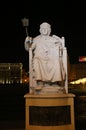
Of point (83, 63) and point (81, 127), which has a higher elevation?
point (83, 63)

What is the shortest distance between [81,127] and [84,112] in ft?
11.1

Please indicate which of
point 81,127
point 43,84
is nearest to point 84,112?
point 81,127

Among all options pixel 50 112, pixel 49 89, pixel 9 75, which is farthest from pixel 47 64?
pixel 9 75

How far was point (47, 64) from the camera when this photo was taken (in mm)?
7727

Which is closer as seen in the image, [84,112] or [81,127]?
[81,127]

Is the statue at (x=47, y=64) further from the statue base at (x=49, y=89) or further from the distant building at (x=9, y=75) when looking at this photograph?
the distant building at (x=9, y=75)

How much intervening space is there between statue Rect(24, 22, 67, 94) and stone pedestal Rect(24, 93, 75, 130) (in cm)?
29

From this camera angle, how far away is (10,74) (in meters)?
77.3

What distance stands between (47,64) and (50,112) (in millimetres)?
1128

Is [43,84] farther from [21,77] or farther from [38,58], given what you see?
[21,77]

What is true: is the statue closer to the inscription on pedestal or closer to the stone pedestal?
the stone pedestal

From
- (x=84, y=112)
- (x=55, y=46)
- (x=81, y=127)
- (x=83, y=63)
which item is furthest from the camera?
(x=83, y=63)

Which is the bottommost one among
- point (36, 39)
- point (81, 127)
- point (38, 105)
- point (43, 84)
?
point (81, 127)

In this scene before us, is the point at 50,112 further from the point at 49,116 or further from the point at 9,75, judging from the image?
the point at 9,75
